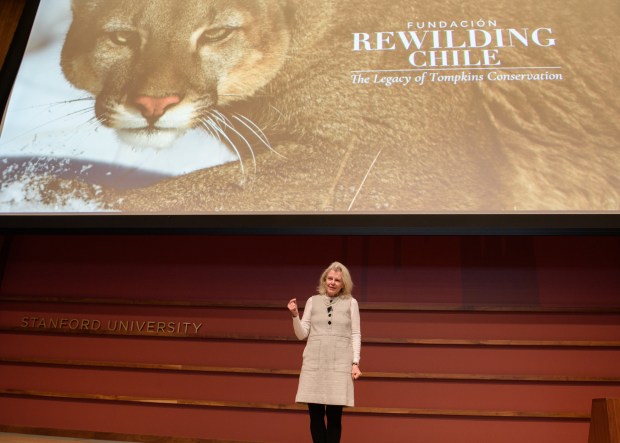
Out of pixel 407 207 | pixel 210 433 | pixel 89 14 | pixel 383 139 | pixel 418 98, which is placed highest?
pixel 89 14

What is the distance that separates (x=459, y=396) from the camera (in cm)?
326

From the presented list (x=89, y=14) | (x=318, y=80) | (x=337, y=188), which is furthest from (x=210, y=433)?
(x=89, y=14)

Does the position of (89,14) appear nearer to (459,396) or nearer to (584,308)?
(459,396)

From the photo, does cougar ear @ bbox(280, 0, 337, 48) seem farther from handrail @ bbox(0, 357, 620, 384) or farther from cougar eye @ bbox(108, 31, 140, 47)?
handrail @ bbox(0, 357, 620, 384)

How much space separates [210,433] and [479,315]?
5.99 feet

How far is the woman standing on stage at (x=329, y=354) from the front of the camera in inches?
89.9

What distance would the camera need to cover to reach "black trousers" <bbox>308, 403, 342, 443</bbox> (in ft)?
7.48

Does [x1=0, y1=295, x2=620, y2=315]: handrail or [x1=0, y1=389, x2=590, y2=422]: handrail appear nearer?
[x1=0, y1=389, x2=590, y2=422]: handrail

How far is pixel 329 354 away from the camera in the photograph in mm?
2350

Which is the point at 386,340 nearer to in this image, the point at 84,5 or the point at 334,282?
the point at 334,282

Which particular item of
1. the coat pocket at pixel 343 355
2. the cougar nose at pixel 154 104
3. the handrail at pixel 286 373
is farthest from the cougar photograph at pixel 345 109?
the handrail at pixel 286 373

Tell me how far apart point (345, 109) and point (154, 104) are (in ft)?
3.93

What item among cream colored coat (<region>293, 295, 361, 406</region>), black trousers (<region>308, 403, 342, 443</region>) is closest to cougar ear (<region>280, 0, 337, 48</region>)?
cream colored coat (<region>293, 295, 361, 406</region>)

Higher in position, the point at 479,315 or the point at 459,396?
the point at 479,315
